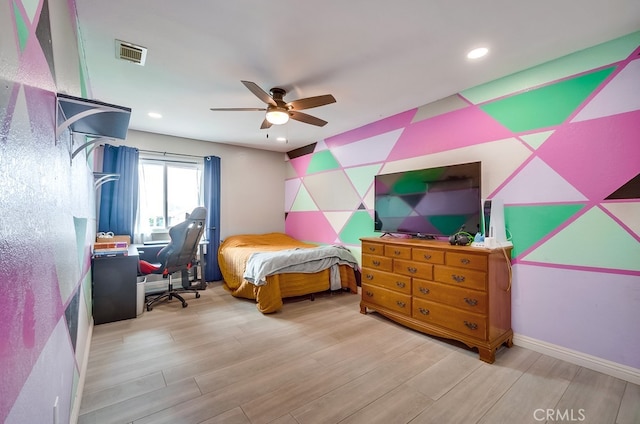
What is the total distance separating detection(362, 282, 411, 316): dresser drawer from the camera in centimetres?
289

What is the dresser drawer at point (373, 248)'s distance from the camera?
317 cm

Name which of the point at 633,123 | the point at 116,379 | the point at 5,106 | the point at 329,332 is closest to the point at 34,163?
the point at 5,106

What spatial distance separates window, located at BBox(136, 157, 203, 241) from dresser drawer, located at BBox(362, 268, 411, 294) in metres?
3.38

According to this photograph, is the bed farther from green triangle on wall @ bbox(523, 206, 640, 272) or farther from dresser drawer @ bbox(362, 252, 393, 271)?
green triangle on wall @ bbox(523, 206, 640, 272)

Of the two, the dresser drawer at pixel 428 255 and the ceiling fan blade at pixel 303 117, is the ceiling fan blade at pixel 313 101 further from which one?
the dresser drawer at pixel 428 255

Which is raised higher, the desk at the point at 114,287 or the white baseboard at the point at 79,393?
the desk at the point at 114,287

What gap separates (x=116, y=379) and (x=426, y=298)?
2.70 meters

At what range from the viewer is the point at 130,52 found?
233 centimetres

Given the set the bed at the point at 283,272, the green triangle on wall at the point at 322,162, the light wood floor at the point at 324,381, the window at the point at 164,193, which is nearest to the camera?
the light wood floor at the point at 324,381

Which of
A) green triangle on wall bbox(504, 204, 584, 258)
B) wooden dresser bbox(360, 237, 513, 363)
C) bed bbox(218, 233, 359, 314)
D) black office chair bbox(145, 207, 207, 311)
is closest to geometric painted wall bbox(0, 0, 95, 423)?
bed bbox(218, 233, 359, 314)

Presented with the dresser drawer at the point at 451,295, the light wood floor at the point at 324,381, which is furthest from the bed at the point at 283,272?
the dresser drawer at the point at 451,295

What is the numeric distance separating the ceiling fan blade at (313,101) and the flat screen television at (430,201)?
1.35 metres

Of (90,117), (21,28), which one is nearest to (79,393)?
(90,117)

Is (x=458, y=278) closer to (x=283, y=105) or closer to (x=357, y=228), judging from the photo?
(x=357, y=228)
